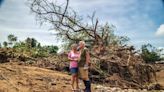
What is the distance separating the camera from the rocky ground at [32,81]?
10.0 metres

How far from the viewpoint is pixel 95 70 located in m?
14.1

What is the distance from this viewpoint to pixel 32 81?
10867 mm

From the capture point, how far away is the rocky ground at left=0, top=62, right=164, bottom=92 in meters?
10.0

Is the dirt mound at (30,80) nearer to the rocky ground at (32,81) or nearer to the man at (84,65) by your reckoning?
the rocky ground at (32,81)

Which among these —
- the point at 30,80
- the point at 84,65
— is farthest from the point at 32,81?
the point at 84,65

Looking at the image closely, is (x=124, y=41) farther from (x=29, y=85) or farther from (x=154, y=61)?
(x=29, y=85)

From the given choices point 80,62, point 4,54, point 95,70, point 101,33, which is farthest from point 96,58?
point 80,62

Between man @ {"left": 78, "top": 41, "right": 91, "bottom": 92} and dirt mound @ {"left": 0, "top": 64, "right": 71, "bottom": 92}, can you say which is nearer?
man @ {"left": 78, "top": 41, "right": 91, "bottom": 92}

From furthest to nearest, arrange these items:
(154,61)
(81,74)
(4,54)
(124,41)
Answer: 1. (154,61)
2. (124,41)
3. (4,54)
4. (81,74)

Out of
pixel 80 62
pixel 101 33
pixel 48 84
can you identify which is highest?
pixel 101 33

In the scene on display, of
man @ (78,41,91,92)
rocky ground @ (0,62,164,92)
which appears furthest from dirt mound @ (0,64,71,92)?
man @ (78,41,91,92)

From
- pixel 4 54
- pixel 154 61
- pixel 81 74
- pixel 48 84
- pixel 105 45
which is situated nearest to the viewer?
pixel 81 74

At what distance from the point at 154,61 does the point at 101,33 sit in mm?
4443

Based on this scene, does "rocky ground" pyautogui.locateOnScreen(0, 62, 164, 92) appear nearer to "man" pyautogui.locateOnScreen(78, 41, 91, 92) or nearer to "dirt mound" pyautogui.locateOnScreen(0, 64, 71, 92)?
"dirt mound" pyautogui.locateOnScreen(0, 64, 71, 92)
